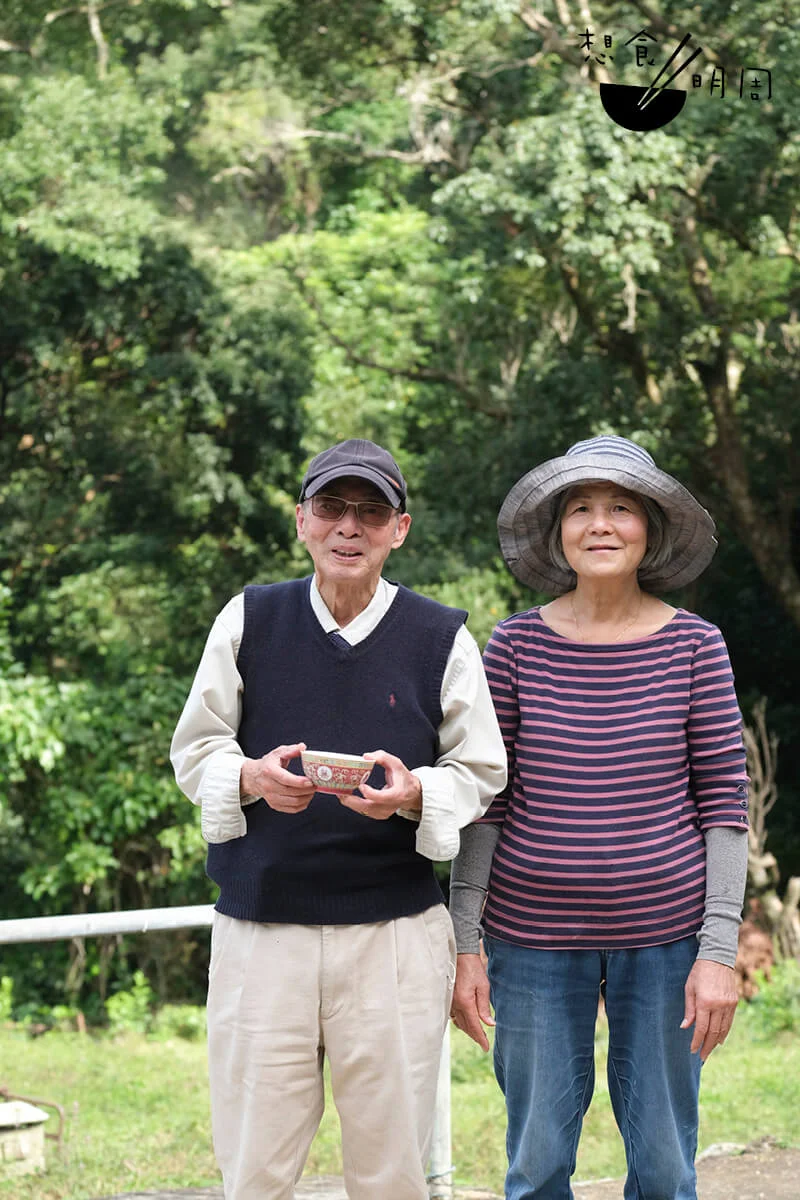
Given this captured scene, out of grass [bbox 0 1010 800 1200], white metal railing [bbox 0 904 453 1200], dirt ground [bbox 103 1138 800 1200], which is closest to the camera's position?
white metal railing [bbox 0 904 453 1200]

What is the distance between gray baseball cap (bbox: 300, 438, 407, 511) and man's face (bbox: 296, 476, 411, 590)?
18 mm

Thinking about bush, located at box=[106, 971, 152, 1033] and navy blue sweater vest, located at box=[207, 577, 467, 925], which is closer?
navy blue sweater vest, located at box=[207, 577, 467, 925]

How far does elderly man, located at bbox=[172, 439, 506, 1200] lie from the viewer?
211 centimetres

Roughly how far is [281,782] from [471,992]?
0.53m

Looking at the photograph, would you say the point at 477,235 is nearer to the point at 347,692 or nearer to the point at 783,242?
the point at 783,242

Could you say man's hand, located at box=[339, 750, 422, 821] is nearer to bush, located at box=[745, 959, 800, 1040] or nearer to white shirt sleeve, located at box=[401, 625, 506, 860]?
white shirt sleeve, located at box=[401, 625, 506, 860]

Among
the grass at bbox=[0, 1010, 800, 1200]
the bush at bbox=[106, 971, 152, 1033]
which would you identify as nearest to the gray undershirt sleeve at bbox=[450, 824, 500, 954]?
the grass at bbox=[0, 1010, 800, 1200]

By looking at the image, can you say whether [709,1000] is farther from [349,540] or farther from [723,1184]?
[723,1184]

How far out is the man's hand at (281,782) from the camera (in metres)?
1.96

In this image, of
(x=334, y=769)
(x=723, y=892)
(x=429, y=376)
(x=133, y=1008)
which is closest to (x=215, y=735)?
(x=334, y=769)

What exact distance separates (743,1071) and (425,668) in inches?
145

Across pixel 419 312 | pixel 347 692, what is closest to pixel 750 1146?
pixel 347 692

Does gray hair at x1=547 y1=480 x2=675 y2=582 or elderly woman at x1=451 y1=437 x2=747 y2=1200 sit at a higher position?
gray hair at x1=547 y1=480 x2=675 y2=582

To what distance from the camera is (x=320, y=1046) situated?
2.16m
